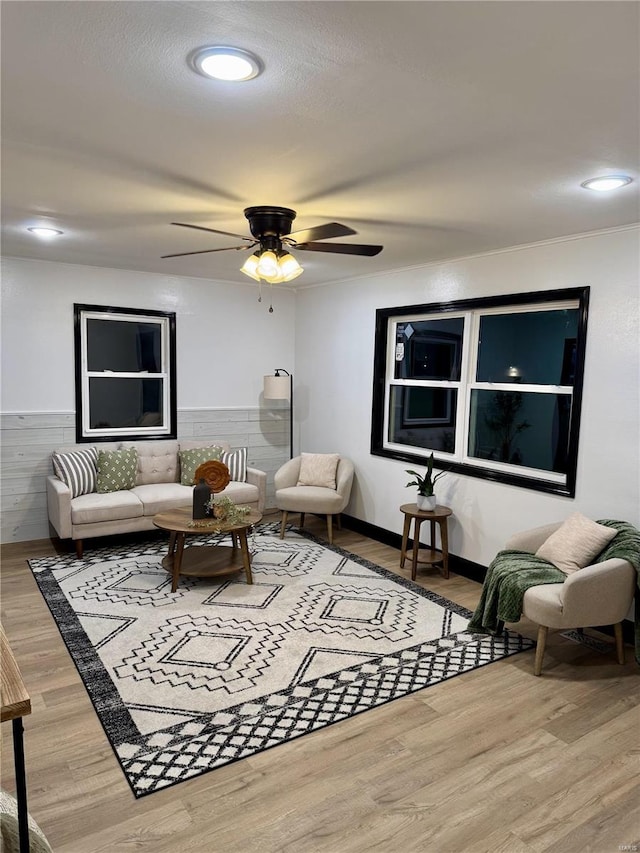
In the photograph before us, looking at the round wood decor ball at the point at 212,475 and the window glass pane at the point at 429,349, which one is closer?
the round wood decor ball at the point at 212,475

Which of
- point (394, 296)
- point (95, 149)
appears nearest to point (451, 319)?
point (394, 296)

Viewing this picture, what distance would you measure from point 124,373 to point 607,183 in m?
4.60

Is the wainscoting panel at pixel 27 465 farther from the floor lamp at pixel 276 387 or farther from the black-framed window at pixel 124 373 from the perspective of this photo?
the floor lamp at pixel 276 387

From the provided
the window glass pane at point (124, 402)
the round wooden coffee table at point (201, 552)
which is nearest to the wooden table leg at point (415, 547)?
the round wooden coffee table at point (201, 552)

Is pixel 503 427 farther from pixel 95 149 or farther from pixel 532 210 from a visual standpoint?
pixel 95 149

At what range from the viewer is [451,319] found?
16.3 feet

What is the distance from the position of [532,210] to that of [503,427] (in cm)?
179

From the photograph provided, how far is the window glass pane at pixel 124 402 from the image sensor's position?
5762mm

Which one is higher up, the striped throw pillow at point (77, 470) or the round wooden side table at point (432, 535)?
the striped throw pillow at point (77, 470)

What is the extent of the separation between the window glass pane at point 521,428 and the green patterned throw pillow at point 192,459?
256cm

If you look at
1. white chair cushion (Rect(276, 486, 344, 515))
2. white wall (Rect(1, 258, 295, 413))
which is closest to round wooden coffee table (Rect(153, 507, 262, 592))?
white chair cushion (Rect(276, 486, 344, 515))

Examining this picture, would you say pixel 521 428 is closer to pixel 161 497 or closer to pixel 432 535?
pixel 432 535

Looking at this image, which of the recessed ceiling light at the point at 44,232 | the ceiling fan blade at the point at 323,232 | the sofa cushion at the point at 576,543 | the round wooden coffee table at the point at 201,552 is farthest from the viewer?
the round wooden coffee table at the point at 201,552

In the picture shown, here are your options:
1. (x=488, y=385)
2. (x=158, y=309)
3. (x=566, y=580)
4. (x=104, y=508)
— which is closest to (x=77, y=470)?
(x=104, y=508)
